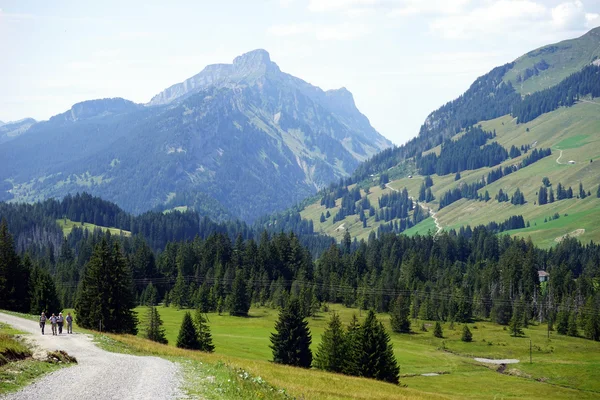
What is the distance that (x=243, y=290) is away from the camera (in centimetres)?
17262

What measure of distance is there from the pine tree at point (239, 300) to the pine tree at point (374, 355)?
294 feet

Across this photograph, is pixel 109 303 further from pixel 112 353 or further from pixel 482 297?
pixel 482 297

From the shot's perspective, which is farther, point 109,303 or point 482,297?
point 482,297

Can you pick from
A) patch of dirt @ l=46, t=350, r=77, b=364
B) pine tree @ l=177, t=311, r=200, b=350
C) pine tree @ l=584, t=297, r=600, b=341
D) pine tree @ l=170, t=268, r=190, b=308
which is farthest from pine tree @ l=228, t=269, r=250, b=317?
patch of dirt @ l=46, t=350, r=77, b=364

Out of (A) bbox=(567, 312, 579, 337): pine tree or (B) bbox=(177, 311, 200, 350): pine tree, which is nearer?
(B) bbox=(177, 311, 200, 350): pine tree

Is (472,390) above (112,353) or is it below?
below

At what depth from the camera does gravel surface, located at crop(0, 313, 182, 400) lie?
3447 centimetres

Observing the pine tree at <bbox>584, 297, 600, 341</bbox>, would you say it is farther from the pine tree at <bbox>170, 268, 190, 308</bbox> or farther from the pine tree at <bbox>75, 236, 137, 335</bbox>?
the pine tree at <bbox>75, 236, 137, 335</bbox>

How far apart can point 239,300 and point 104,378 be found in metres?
134

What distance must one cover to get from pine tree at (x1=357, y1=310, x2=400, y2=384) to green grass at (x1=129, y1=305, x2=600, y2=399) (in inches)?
185

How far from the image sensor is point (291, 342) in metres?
96.1

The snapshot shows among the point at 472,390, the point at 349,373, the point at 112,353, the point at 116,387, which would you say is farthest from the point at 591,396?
the point at 116,387

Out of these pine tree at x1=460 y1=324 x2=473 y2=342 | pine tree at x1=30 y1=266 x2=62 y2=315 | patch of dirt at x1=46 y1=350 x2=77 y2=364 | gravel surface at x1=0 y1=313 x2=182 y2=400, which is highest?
pine tree at x1=30 y1=266 x2=62 y2=315

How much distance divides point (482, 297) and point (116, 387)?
176 meters
